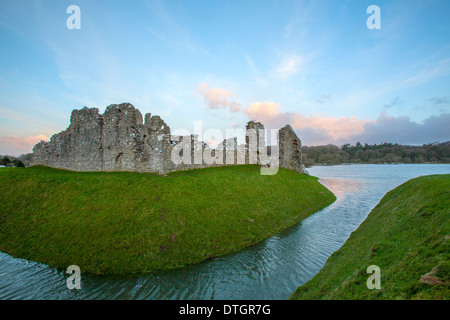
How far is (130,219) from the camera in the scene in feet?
36.3

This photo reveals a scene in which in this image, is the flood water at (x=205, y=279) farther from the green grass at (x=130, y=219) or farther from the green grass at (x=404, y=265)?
the green grass at (x=404, y=265)

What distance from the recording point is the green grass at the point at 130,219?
956 cm

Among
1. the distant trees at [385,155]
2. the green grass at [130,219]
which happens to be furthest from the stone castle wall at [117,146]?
the distant trees at [385,155]

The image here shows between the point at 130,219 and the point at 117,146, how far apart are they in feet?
27.1

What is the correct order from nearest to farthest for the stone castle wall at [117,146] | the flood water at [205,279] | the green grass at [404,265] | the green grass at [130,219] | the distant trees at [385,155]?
1. the green grass at [404,265]
2. the flood water at [205,279]
3. the green grass at [130,219]
4. the stone castle wall at [117,146]
5. the distant trees at [385,155]

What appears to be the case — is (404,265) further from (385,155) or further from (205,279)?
(385,155)

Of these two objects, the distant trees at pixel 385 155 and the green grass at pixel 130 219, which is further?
the distant trees at pixel 385 155

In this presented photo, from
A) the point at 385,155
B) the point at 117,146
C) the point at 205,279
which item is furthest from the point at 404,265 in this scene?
the point at 385,155

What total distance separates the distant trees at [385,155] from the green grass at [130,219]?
128 metres

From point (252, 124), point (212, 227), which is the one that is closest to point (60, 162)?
point (212, 227)

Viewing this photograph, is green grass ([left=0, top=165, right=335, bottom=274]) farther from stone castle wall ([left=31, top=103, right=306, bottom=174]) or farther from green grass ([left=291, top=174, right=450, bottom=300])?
green grass ([left=291, top=174, right=450, bottom=300])

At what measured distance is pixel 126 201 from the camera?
1225 cm

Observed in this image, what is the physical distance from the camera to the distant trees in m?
139

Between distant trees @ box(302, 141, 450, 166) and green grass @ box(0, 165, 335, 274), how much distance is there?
128079 millimetres
